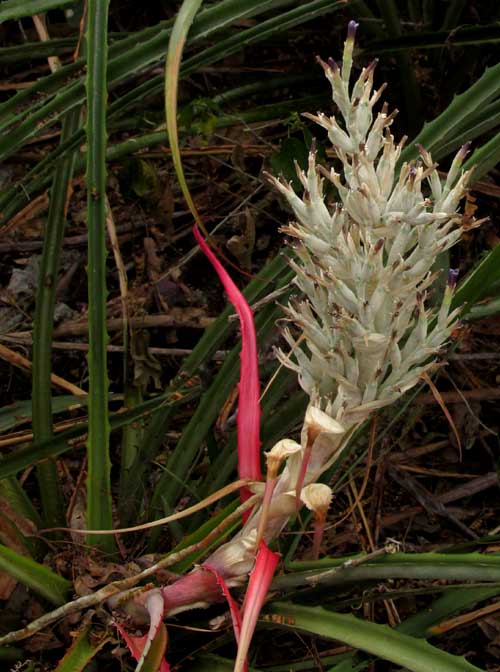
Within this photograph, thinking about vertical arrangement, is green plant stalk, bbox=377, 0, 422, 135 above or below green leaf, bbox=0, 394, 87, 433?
above

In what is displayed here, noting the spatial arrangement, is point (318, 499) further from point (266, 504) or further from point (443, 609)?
point (443, 609)

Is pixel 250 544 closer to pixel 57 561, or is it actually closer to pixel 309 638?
pixel 57 561

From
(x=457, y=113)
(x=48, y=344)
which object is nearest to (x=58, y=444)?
(x=48, y=344)

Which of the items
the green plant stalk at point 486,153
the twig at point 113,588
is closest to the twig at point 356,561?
the twig at point 113,588

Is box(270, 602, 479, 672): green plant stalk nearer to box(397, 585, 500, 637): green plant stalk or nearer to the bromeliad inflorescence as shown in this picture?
the bromeliad inflorescence

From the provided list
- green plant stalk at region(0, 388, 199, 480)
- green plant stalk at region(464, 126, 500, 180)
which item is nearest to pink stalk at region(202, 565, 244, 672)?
green plant stalk at region(0, 388, 199, 480)
